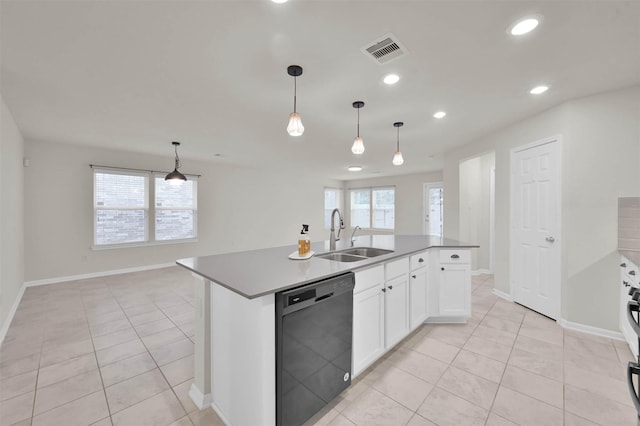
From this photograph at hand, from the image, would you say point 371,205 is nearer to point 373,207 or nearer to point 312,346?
point 373,207

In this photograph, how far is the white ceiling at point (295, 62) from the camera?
5.27ft

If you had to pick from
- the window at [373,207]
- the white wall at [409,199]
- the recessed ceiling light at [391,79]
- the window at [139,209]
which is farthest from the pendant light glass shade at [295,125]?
the window at [373,207]

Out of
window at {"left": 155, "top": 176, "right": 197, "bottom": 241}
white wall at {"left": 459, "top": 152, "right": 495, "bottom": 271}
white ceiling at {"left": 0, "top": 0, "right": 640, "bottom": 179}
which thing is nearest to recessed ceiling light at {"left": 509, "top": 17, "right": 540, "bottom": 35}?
white ceiling at {"left": 0, "top": 0, "right": 640, "bottom": 179}

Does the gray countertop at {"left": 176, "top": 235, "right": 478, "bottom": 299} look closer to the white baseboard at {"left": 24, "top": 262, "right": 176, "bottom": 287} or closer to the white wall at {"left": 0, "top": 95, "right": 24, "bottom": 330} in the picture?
the white wall at {"left": 0, "top": 95, "right": 24, "bottom": 330}

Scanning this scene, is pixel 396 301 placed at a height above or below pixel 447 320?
above

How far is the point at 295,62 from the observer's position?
6.91 ft

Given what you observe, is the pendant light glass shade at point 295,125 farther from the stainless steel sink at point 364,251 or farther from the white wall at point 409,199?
the white wall at point 409,199

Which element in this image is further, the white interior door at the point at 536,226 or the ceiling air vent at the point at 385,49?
the white interior door at the point at 536,226

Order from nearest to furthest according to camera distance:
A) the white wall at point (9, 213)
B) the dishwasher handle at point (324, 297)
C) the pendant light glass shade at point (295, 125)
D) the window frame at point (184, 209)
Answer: the dishwasher handle at point (324, 297) < the pendant light glass shade at point (295, 125) < the white wall at point (9, 213) < the window frame at point (184, 209)

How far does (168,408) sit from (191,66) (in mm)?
2575

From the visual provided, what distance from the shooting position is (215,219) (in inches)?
262

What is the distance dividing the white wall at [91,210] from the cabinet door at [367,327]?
17.5 feet

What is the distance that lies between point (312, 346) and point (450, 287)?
208 cm

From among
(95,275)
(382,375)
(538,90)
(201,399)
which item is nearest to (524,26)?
(538,90)
